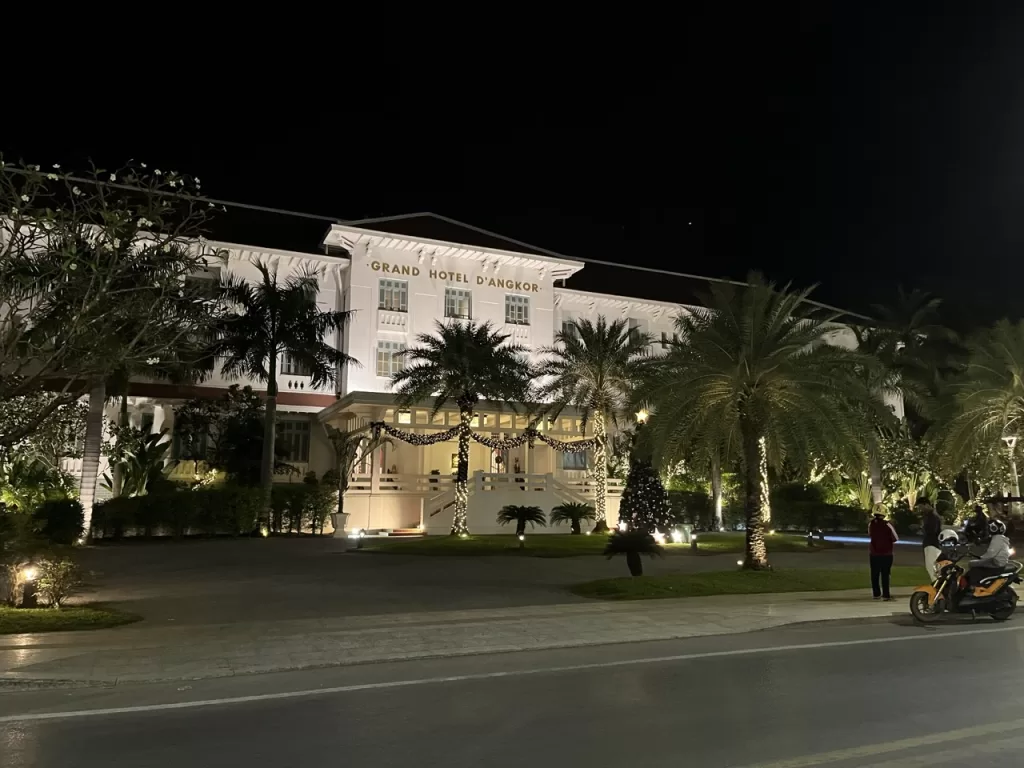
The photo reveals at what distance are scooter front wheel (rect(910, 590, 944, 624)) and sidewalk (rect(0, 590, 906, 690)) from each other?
0.85 m

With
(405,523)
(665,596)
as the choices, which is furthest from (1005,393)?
(405,523)

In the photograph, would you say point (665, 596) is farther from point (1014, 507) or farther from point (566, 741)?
point (1014, 507)

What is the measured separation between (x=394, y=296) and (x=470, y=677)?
101ft

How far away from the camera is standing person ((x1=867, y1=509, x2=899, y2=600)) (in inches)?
536

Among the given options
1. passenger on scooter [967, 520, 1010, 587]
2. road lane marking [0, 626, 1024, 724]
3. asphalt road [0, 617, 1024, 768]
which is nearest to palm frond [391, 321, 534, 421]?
passenger on scooter [967, 520, 1010, 587]

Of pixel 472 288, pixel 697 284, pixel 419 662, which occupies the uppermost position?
pixel 697 284

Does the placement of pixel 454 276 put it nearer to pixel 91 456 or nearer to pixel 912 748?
pixel 91 456

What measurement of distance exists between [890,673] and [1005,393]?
23253 millimetres

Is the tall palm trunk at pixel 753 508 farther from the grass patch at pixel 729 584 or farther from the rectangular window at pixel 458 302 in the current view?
the rectangular window at pixel 458 302

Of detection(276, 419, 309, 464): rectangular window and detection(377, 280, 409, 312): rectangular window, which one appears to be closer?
detection(276, 419, 309, 464): rectangular window

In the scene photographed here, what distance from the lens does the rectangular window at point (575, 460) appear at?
37750 mm

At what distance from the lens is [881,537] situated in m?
13.6

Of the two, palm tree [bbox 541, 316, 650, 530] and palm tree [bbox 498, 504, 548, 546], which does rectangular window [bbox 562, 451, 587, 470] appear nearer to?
palm tree [bbox 541, 316, 650, 530]

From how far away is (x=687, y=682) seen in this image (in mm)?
7547
